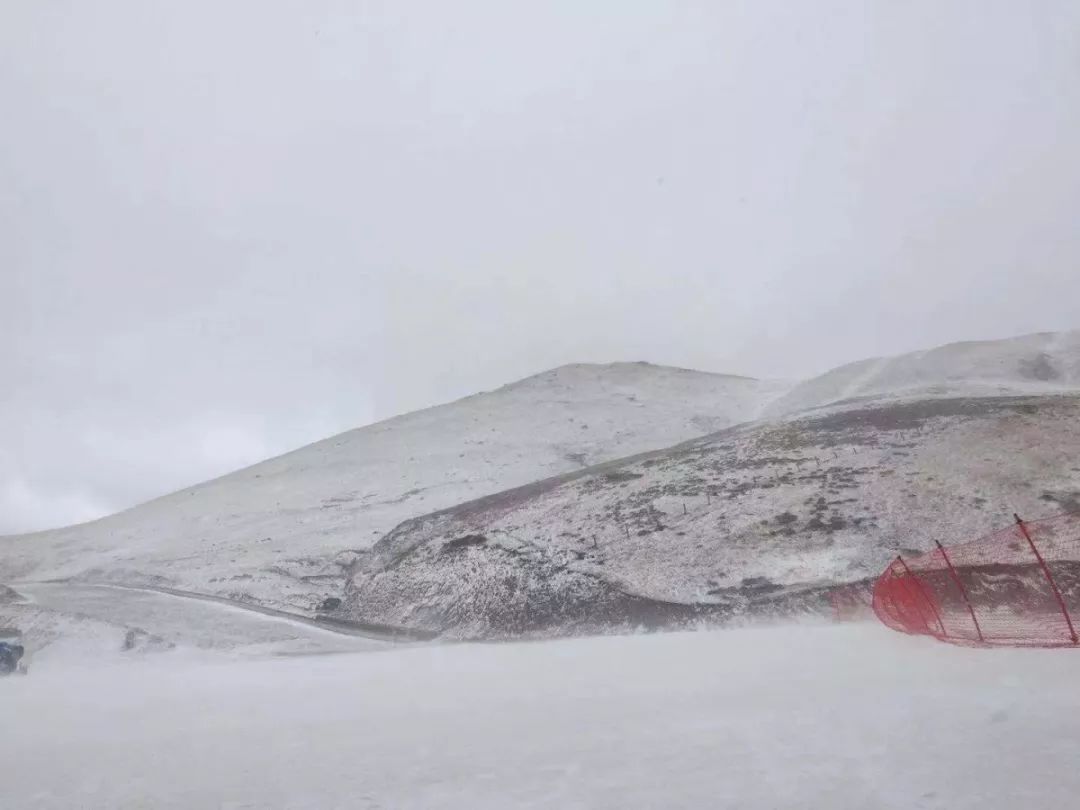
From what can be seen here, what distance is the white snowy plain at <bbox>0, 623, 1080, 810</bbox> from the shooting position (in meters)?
4.33

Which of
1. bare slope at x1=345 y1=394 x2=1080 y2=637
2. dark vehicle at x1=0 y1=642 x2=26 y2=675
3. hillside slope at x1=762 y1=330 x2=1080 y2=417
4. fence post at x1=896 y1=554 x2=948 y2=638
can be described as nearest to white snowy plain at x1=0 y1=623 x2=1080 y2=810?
fence post at x1=896 y1=554 x2=948 y2=638

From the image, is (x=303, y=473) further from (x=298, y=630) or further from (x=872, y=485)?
(x=872, y=485)

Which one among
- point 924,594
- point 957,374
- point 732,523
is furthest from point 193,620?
point 957,374

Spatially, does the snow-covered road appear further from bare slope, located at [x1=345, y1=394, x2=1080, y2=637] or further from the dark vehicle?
the dark vehicle

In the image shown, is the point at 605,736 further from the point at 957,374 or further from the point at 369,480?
the point at 957,374

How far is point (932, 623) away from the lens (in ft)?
32.5

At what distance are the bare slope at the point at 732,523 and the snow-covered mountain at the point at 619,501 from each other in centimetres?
5

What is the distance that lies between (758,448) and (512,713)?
13325mm

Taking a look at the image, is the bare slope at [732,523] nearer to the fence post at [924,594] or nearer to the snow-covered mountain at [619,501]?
the snow-covered mountain at [619,501]

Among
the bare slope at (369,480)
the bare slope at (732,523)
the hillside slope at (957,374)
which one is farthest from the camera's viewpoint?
the hillside slope at (957,374)

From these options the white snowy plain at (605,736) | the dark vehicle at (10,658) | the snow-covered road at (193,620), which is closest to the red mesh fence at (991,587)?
the white snowy plain at (605,736)

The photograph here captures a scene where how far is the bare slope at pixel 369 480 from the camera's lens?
2002cm

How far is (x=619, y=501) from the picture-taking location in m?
17.8

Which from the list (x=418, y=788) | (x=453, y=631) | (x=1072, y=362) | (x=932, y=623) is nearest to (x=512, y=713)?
(x=418, y=788)
